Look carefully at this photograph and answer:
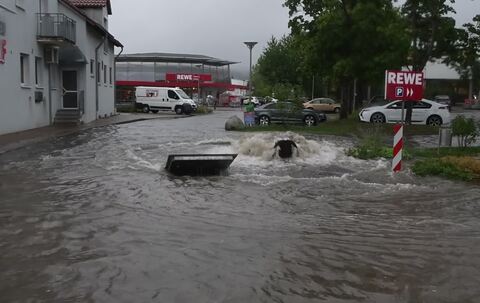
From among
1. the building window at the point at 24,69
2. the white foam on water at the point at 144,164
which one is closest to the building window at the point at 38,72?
the building window at the point at 24,69

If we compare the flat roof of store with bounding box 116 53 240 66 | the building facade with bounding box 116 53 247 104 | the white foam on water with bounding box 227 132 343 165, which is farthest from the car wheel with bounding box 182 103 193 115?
the flat roof of store with bounding box 116 53 240 66

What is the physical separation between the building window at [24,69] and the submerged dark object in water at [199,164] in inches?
531

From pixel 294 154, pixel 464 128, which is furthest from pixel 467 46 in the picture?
pixel 294 154

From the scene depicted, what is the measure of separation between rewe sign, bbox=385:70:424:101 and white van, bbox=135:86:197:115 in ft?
120

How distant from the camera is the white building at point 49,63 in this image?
22047 millimetres

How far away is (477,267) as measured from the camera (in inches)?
245

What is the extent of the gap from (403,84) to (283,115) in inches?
636

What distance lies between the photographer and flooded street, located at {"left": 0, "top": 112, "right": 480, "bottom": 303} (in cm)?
543

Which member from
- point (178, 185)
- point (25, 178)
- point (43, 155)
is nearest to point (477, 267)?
point (178, 185)

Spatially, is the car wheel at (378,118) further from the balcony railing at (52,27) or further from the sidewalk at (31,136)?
the balcony railing at (52,27)

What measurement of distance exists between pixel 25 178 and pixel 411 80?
8.49m

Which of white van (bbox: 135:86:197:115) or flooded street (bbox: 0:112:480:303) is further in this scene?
white van (bbox: 135:86:197:115)

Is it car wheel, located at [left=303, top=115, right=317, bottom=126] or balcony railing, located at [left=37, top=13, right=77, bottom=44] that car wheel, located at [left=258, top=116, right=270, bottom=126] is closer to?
car wheel, located at [left=303, top=115, right=317, bottom=126]

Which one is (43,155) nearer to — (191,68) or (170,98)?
(170,98)
